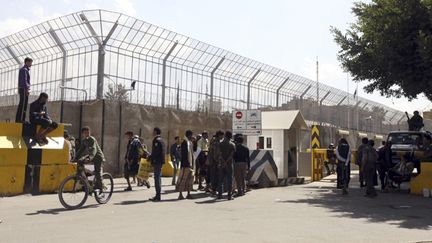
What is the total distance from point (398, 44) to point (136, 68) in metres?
10.6

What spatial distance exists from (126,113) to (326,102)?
1607 centimetres

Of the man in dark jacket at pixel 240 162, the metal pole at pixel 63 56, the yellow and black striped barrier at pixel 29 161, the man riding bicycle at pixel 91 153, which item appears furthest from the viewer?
the metal pole at pixel 63 56

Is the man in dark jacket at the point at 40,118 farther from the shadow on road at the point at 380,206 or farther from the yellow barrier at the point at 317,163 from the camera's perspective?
the yellow barrier at the point at 317,163

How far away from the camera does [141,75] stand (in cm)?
2014

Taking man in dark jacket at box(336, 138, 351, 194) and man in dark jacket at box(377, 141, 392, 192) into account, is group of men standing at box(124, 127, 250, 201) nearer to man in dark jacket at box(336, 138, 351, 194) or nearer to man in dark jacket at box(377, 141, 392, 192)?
man in dark jacket at box(336, 138, 351, 194)

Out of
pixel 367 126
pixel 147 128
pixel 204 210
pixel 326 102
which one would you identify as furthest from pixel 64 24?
pixel 367 126

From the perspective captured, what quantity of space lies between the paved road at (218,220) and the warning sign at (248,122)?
12.0ft

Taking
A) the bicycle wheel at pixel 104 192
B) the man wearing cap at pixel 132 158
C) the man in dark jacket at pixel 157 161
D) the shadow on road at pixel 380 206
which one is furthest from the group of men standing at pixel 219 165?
the bicycle wheel at pixel 104 192

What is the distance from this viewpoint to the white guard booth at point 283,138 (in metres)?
18.7

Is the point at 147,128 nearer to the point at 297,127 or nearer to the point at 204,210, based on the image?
the point at 297,127

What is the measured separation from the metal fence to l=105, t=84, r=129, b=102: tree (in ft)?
0.29

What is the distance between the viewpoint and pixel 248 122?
16219mm

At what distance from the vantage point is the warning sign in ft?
52.6

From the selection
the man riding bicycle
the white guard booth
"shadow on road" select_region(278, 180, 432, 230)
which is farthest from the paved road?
the white guard booth
